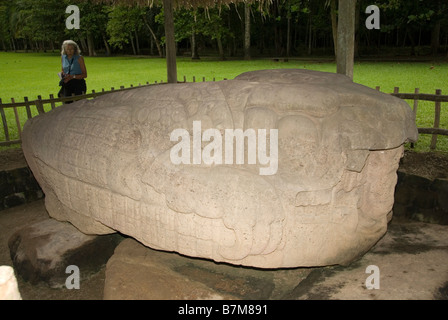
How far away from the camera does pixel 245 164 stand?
2.24m

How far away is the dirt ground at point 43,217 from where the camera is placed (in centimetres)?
278

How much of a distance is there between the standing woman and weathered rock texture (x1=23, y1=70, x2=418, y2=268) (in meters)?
2.96

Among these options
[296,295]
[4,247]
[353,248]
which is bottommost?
[4,247]

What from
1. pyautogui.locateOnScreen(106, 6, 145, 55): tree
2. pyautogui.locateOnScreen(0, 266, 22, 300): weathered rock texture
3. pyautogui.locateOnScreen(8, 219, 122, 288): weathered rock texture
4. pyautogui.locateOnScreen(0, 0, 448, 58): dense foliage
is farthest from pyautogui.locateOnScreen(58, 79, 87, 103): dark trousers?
pyautogui.locateOnScreen(106, 6, 145, 55): tree

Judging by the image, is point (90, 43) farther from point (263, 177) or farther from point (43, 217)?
point (263, 177)

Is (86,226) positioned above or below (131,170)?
below

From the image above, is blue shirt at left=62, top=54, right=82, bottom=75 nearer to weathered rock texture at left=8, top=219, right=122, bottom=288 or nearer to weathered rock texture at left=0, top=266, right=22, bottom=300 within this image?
weathered rock texture at left=8, top=219, right=122, bottom=288

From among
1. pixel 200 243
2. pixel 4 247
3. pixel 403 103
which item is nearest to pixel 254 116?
pixel 200 243

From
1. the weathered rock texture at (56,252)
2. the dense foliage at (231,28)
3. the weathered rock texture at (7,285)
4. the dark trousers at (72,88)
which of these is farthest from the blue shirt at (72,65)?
the dense foliage at (231,28)

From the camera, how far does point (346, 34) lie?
4113mm

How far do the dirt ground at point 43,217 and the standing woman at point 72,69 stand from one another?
1.25 meters

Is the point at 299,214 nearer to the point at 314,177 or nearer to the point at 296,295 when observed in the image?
the point at 314,177

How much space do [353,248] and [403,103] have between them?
1.04m

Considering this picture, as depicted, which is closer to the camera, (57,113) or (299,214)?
(299,214)
